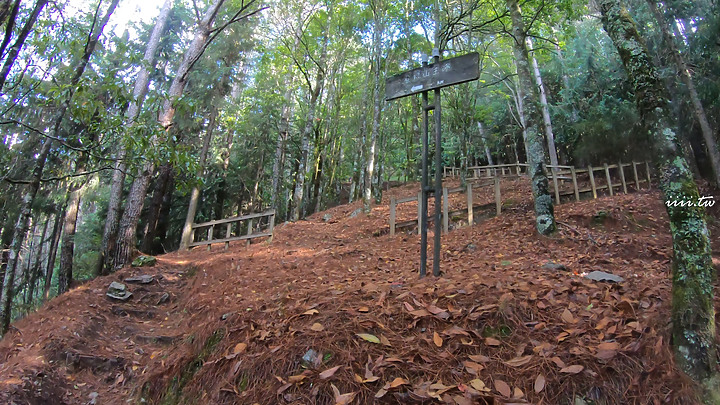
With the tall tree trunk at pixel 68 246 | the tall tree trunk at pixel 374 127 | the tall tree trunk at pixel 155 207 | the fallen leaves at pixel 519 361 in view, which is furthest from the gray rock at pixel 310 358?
the tall tree trunk at pixel 155 207

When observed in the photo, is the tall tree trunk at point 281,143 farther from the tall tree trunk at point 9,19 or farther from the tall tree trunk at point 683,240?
the tall tree trunk at point 683,240

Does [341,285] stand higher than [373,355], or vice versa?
[341,285]

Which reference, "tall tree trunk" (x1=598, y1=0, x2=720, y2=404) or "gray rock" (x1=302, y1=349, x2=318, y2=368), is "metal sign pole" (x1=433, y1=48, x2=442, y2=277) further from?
"gray rock" (x1=302, y1=349, x2=318, y2=368)

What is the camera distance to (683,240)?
284 cm

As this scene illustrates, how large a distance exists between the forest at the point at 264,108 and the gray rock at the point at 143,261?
0.67ft

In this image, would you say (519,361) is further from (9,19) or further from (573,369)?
(9,19)

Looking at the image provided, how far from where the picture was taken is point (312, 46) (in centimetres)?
1905

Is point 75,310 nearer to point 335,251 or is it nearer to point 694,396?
point 335,251

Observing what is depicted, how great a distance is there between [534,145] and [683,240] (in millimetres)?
5306

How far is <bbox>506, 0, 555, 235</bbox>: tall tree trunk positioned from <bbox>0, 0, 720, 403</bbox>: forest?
0.10ft

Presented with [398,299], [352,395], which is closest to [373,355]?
[352,395]

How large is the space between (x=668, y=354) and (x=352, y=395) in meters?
2.44

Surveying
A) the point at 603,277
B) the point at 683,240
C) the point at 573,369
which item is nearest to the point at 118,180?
the point at 573,369

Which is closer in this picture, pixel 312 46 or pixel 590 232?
pixel 590 232
